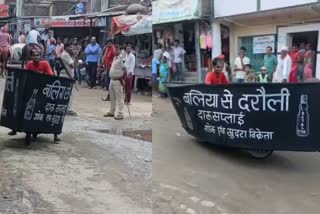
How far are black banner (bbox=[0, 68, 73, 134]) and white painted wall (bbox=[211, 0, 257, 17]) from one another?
27.5 ft

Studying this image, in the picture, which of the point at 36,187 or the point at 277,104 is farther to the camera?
the point at 277,104

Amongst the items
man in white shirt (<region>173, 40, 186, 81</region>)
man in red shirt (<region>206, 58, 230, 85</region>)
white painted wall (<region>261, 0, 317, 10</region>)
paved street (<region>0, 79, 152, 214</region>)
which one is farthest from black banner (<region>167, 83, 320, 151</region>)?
white painted wall (<region>261, 0, 317, 10</region>)

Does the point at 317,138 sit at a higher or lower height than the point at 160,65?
lower

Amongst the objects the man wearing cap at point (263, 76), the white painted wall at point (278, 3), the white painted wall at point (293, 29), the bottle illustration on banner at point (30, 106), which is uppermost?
the white painted wall at point (278, 3)

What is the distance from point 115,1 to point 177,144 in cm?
1353

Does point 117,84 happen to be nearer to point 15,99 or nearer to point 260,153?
point 15,99

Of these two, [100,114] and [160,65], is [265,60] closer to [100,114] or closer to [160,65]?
[160,65]

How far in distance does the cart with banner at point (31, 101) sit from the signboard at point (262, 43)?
8.25 meters

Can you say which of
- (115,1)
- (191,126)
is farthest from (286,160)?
(115,1)

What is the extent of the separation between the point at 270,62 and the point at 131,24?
178 inches

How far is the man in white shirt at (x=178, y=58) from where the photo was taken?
40.0 ft

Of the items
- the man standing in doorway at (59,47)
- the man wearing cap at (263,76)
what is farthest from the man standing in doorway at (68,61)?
the man wearing cap at (263,76)

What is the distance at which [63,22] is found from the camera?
8.05m

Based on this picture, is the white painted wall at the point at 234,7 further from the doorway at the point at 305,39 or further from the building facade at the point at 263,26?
the doorway at the point at 305,39
